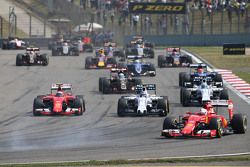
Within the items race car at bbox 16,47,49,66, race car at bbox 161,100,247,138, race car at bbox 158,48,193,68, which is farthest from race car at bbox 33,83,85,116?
race car at bbox 16,47,49,66

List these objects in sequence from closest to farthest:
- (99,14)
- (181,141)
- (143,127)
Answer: (181,141) → (143,127) → (99,14)

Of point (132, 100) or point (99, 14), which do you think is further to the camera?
point (99, 14)

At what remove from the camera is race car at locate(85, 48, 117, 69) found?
45.3 metres

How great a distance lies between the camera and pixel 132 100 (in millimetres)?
26172

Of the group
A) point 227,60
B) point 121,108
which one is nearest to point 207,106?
point 121,108

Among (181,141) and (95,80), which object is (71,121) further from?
(95,80)

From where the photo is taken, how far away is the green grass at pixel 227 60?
42.8 meters

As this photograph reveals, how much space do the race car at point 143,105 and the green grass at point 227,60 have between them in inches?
478

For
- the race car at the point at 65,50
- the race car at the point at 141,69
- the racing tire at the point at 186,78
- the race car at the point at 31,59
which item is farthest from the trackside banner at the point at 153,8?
the racing tire at the point at 186,78

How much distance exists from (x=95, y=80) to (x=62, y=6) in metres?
41.8

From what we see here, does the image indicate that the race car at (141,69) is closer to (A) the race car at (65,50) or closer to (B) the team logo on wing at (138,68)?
(B) the team logo on wing at (138,68)

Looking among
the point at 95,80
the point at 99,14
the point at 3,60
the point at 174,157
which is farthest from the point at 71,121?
the point at 99,14

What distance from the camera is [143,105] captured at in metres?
25.6

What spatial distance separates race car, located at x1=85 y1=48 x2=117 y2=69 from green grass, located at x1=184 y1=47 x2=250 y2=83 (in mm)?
5523
